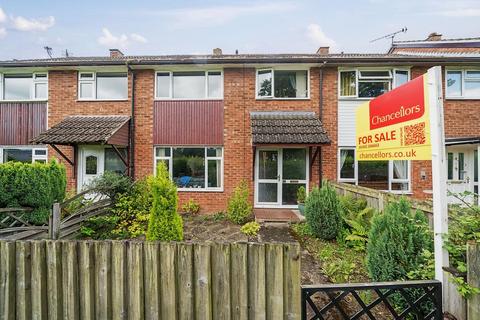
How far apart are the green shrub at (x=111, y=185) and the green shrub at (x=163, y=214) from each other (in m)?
4.01

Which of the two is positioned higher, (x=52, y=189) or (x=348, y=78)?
(x=348, y=78)

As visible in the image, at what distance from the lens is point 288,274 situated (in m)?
2.20

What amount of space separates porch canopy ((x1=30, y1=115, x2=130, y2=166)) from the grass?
22.7 feet

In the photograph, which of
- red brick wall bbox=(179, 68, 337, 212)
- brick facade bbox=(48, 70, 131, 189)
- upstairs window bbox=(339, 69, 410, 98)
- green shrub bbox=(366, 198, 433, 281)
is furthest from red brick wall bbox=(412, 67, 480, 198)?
brick facade bbox=(48, 70, 131, 189)

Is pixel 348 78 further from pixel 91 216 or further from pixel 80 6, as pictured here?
pixel 80 6

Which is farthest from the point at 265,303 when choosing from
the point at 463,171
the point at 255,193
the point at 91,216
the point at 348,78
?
the point at 463,171

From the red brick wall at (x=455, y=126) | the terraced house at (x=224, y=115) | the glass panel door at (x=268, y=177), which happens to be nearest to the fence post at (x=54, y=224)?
the terraced house at (x=224, y=115)

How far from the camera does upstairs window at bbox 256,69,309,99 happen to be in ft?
34.8

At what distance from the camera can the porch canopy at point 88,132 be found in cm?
Answer: 910

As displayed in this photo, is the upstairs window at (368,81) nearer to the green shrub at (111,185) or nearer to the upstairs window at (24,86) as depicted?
the green shrub at (111,185)

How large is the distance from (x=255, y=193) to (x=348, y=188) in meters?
3.51

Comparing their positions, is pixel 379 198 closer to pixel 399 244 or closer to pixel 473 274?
pixel 399 244

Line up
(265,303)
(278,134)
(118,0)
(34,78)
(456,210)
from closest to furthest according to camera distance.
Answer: (265,303)
(456,210)
(278,134)
(34,78)
(118,0)

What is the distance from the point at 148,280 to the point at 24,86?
12.6m
